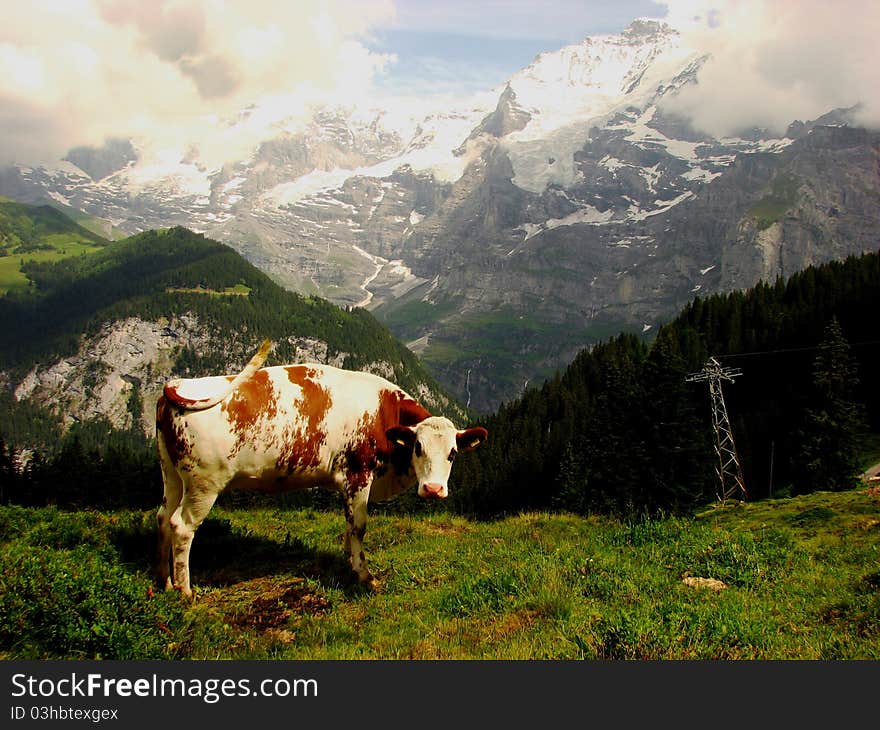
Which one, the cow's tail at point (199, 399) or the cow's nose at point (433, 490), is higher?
the cow's tail at point (199, 399)

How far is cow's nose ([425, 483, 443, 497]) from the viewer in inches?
435

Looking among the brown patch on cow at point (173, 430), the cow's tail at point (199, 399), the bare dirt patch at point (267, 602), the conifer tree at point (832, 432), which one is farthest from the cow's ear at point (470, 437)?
the conifer tree at point (832, 432)

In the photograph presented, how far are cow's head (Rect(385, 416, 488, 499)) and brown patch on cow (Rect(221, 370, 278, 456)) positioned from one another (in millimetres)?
2363

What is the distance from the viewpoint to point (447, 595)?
10.5 m

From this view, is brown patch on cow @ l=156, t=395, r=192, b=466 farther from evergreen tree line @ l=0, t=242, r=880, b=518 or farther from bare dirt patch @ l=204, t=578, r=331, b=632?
evergreen tree line @ l=0, t=242, r=880, b=518

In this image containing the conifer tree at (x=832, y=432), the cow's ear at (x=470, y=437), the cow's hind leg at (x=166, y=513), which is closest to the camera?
the cow's hind leg at (x=166, y=513)

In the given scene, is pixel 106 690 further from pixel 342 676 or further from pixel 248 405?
pixel 248 405

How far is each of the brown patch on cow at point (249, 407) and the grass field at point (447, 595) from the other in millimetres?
2904

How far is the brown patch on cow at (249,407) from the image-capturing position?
1150cm

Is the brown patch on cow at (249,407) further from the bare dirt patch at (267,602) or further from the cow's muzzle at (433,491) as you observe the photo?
the cow's muzzle at (433,491)

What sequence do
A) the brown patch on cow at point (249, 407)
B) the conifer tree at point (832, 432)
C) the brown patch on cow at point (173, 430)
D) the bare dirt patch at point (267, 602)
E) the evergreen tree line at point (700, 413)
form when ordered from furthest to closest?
the evergreen tree line at point (700, 413), the conifer tree at point (832, 432), the brown patch on cow at point (249, 407), the brown patch on cow at point (173, 430), the bare dirt patch at point (267, 602)

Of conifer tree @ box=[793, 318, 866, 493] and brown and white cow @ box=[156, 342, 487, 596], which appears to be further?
conifer tree @ box=[793, 318, 866, 493]

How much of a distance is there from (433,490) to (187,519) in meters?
4.59

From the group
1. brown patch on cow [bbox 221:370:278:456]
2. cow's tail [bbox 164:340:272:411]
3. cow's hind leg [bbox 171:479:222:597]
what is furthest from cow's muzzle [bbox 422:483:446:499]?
cow's hind leg [bbox 171:479:222:597]
